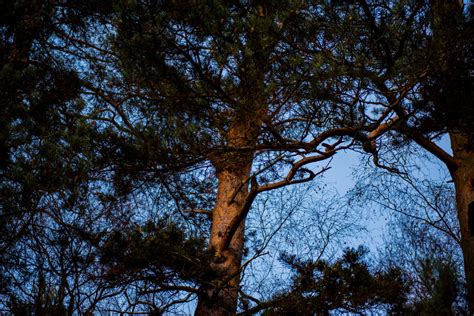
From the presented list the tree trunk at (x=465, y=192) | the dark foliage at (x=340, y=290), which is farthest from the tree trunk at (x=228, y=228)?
the tree trunk at (x=465, y=192)

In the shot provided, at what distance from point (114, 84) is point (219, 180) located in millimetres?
1577

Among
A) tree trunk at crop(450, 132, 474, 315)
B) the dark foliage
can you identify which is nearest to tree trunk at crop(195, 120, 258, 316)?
the dark foliage

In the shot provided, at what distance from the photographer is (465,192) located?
520 cm

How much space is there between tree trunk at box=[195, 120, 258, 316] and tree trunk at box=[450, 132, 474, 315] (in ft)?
6.85

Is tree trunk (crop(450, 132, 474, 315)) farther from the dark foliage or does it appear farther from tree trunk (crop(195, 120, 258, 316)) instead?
tree trunk (crop(195, 120, 258, 316))

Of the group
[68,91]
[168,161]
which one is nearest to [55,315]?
[168,161]

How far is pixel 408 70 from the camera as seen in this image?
3.88 meters

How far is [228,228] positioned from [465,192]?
2412mm

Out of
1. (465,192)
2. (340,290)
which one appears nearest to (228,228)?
(340,290)

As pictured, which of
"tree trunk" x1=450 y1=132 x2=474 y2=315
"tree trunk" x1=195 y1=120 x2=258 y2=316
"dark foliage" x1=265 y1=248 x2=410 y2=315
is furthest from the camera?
"tree trunk" x1=450 y1=132 x2=474 y2=315

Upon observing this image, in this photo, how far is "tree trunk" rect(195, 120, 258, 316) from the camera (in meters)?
4.34

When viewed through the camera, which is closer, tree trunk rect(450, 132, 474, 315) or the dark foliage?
the dark foliage

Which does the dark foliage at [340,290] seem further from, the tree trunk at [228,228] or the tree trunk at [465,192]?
the tree trunk at [465,192]

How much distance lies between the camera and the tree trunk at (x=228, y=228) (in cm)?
434
